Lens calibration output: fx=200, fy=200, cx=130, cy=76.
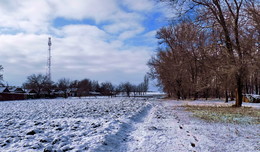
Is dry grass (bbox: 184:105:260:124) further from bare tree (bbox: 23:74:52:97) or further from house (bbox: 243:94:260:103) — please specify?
bare tree (bbox: 23:74:52:97)

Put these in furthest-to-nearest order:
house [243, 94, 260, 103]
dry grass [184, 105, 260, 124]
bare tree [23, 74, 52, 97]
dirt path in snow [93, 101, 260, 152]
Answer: bare tree [23, 74, 52, 97] → house [243, 94, 260, 103] → dry grass [184, 105, 260, 124] → dirt path in snow [93, 101, 260, 152]

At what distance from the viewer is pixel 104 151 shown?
4.92 m

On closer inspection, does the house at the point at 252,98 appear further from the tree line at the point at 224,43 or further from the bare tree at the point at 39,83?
the bare tree at the point at 39,83

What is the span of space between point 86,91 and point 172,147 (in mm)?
74421

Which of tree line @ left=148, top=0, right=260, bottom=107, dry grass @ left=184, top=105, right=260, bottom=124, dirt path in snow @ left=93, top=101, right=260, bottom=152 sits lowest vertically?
dry grass @ left=184, top=105, right=260, bottom=124

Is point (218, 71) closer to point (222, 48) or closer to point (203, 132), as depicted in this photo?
point (222, 48)

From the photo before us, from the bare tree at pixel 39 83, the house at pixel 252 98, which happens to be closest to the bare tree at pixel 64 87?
the bare tree at pixel 39 83

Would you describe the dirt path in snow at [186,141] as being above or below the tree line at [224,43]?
below

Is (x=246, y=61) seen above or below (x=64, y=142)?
above

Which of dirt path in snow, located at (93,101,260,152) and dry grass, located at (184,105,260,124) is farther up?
dirt path in snow, located at (93,101,260,152)

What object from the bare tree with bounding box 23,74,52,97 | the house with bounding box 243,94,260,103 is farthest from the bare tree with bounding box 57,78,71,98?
the house with bounding box 243,94,260,103

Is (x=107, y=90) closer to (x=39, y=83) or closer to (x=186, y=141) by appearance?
(x=39, y=83)

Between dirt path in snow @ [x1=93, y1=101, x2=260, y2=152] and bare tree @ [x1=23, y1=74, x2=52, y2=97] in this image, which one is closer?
dirt path in snow @ [x1=93, y1=101, x2=260, y2=152]

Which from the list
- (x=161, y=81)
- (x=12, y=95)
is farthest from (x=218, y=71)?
(x=12, y=95)
